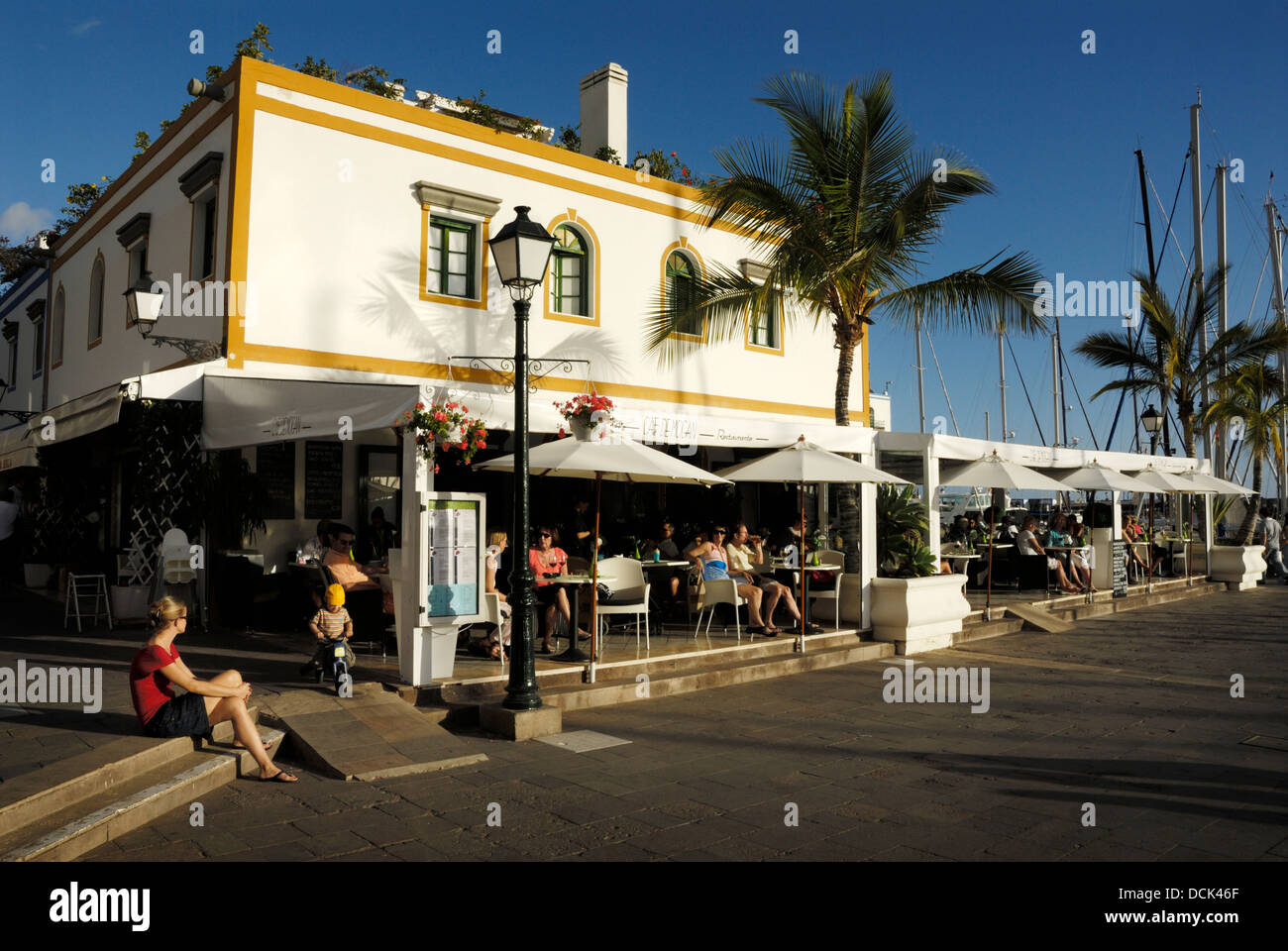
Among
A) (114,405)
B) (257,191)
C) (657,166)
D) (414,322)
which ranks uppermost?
(657,166)

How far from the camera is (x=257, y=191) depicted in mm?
11438

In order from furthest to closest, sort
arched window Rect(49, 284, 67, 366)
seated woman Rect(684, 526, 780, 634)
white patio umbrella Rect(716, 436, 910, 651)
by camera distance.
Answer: arched window Rect(49, 284, 67, 366)
seated woman Rect(684, 526, 780, 634)
white patio umbrella Rect(716, 436, 910, 651)

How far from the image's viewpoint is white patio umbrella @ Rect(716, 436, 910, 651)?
10.4 metres

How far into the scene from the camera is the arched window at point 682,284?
48.6ft

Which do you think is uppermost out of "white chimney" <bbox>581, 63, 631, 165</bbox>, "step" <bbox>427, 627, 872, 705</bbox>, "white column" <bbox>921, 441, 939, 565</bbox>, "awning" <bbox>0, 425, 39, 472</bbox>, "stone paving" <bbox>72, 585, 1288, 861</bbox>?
"white chimney" <bbox>581, 63, 631, 165</bbox>

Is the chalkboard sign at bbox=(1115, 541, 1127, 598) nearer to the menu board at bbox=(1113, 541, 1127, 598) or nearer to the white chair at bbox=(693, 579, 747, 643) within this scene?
the menu board at bbox=(1113, 541, 1127, 598)

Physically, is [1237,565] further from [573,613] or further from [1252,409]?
[573,613]

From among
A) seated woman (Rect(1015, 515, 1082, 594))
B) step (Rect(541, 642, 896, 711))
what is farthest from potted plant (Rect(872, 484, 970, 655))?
seated woman (Rect(1015, 515, 1082, 594))

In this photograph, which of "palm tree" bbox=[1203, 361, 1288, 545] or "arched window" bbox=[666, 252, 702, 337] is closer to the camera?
"arched window" bbox=[666, 252, 702, 337]

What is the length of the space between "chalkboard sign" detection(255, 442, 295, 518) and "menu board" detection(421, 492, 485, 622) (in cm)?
492
